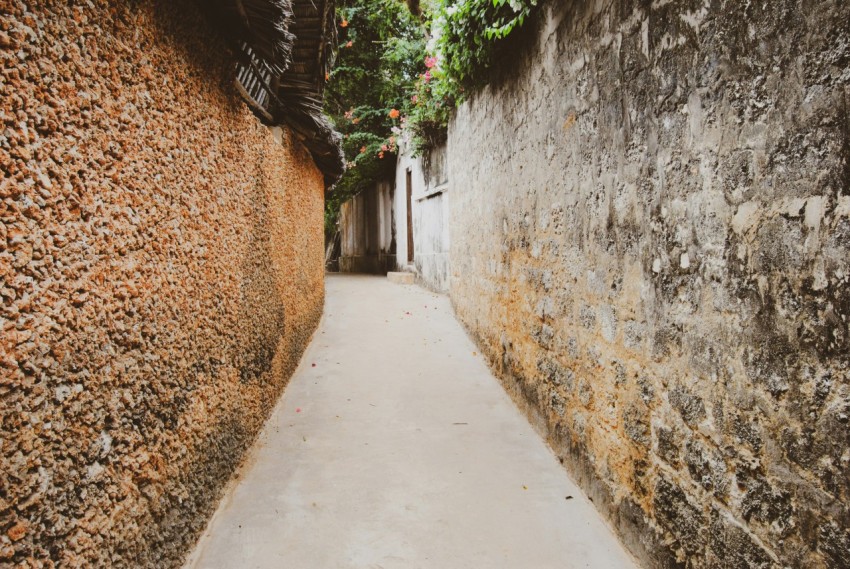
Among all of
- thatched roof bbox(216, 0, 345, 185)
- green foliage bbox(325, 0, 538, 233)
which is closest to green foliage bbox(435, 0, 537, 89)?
thatched roof bbox(216, 0, 345, 185)

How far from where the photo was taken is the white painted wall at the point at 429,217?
9.38 meters

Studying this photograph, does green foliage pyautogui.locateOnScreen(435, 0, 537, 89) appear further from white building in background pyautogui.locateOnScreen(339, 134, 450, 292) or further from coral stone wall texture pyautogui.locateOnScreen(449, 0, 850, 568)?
white building in background pyautogui.locateOnScreen(339, 134, 450, 292)

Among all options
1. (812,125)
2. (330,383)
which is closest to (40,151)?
(812,125)

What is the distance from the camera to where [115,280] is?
62.1 inches

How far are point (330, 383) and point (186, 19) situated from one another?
3.33m

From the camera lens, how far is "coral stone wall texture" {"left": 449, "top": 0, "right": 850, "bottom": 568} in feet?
4.23

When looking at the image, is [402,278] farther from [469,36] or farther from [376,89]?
[469,36]

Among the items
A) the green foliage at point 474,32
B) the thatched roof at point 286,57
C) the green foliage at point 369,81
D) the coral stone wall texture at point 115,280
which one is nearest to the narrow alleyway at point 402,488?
the coral stone wall texture at point 115,280

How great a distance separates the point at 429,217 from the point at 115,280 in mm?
9152

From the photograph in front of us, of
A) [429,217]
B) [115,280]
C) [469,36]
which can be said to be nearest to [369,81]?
[429,217]

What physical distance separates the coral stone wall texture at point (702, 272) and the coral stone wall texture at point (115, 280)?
6.46 ft

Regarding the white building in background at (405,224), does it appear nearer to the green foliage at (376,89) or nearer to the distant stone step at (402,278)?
the distant stone step at (402,278)

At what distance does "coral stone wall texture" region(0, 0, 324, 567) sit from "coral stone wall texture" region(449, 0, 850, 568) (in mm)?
1969

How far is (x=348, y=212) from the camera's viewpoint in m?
17.8
